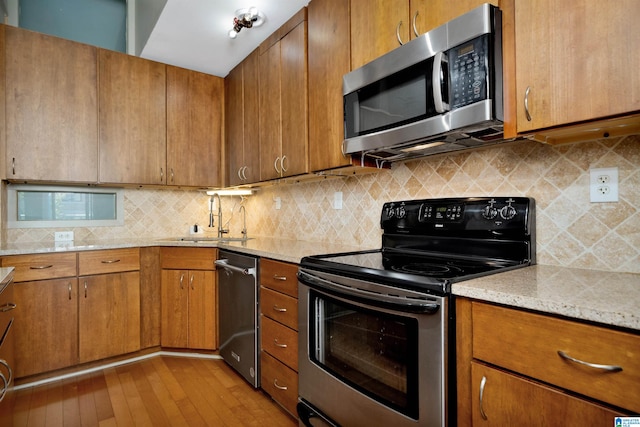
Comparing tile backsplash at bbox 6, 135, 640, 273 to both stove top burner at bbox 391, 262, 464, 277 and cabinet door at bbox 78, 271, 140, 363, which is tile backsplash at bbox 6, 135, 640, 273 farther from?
cabinet door at bbox 78, 271, 140, 363

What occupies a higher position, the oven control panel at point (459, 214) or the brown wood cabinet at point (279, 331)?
the oven control panel at point (459, 214)

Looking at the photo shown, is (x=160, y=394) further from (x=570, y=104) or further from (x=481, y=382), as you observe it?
(x=570, y=104)

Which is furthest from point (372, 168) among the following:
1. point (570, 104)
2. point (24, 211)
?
point (24, 211)

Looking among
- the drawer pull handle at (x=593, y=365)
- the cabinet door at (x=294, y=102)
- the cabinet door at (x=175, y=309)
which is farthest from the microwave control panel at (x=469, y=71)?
the cabinet door at (x=175, y=309)

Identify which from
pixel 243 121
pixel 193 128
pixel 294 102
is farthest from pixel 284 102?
pixel 193 128

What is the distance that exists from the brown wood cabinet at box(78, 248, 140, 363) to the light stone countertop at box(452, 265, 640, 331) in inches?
93.7

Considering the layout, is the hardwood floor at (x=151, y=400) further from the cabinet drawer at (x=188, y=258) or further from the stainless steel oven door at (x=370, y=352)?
the cabinet drawer at (x=188, y=258)

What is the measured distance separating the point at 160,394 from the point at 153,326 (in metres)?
0.68

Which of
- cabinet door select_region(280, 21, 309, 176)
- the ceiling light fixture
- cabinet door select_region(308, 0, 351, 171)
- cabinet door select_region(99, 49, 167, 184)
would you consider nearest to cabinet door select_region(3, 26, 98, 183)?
cabinet door select_region(99, 49, 167, 184)

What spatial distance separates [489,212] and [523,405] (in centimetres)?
78

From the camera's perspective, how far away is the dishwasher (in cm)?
210

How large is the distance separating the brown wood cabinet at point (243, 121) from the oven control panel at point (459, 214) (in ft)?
4.00

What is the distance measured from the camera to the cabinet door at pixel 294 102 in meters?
2.13

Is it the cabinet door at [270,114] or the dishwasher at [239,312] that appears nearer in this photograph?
the dishwasher at [239,312]
